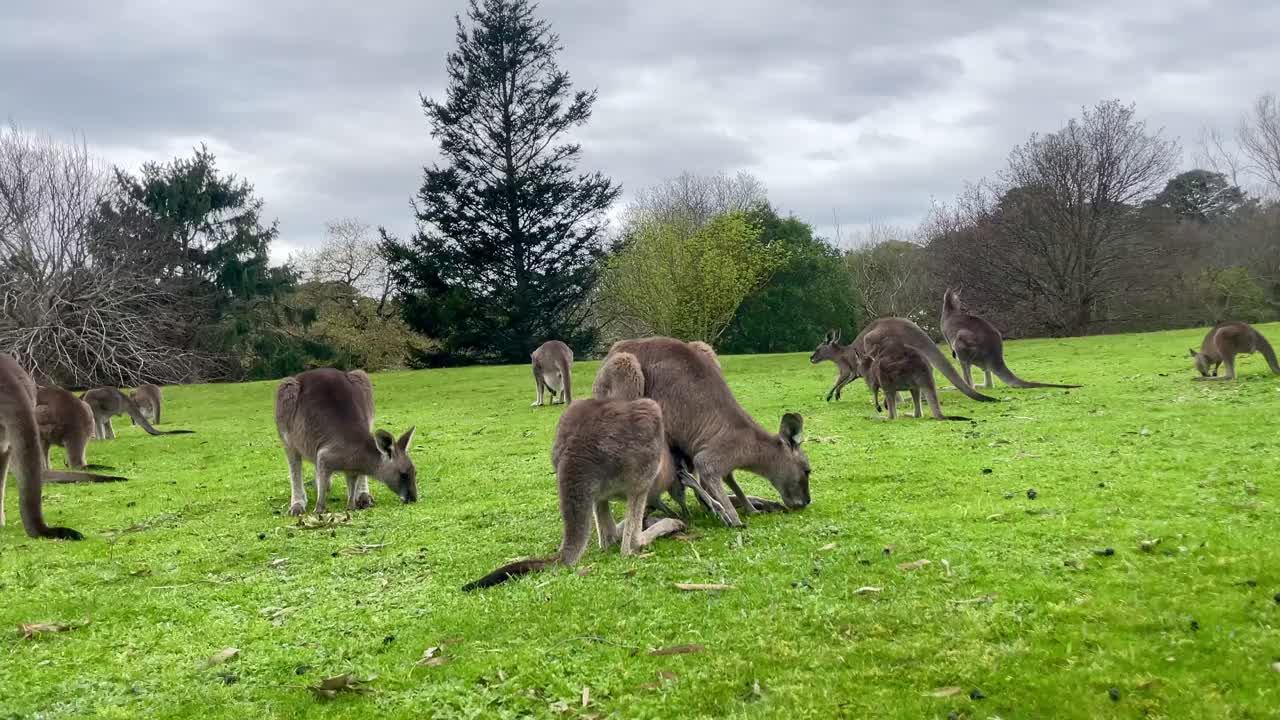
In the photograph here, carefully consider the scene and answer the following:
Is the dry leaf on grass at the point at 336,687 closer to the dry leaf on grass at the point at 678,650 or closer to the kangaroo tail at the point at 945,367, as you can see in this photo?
the dry leaf on grass at the point at 678,650

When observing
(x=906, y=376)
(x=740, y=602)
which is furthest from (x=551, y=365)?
(x=740, y=602)

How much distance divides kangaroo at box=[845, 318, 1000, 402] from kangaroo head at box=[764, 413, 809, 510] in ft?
21.2

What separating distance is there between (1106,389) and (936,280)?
33.7 meters

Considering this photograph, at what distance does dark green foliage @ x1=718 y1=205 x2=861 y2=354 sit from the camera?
51344 millimetres

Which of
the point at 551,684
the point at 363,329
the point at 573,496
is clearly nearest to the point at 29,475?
the point at 573,496

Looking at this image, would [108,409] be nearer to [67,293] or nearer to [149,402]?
[149,402]

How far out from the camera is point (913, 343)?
13242 millimetres

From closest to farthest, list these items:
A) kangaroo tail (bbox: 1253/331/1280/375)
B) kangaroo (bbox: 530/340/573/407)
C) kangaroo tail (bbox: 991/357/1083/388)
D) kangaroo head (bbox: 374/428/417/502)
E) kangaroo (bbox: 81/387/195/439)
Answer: kangaroo head (bbox: 374/428/417/502)
kangaroo tail (bbox: 1253/331/1280/375)
kangaroo tail (bbox: 991/357/1083/388)
kangaroo (bbox: 81/387/195/439)
kangaroo (bbox: 530/340/573/407)

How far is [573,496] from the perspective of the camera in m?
5.41

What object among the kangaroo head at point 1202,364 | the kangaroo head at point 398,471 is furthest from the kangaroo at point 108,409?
the kangaroo head at point 1202,364

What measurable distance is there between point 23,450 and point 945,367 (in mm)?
10997

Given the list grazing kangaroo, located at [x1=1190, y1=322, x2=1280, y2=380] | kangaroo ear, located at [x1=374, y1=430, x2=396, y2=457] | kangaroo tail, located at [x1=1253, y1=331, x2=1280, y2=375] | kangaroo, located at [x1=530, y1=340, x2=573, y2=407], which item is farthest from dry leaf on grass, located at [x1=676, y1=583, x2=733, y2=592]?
kangaroo, located at [x1=530, y1=340, x2=573, y2=407]

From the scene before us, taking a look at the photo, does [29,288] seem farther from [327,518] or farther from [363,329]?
[327,518]

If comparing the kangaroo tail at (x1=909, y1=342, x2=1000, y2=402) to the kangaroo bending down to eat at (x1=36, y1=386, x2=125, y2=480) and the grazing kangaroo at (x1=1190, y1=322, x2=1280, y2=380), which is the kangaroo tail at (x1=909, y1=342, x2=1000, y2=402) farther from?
the kangaroo bending down to eat at (x1=36, y1=386, x2=125, y2=480)
